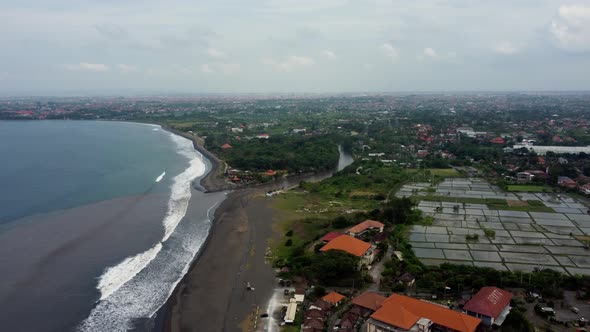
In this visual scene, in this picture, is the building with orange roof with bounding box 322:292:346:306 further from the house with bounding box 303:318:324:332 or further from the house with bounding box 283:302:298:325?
the house with bounding box 303:318:324:332

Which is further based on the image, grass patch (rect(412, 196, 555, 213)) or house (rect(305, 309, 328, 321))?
grass patch (rect(412, 196, 555, 213))

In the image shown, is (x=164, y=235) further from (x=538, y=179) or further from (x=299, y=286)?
(x=538, y=179)

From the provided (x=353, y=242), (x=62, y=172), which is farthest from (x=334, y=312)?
(x=62, y=172)

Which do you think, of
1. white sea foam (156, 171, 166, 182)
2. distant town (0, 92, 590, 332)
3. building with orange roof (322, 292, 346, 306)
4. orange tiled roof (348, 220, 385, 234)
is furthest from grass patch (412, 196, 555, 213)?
white sea foam (156, 171, 166, 182)

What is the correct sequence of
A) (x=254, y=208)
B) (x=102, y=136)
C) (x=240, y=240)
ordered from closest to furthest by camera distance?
(x=240, y=240) < (x=254, y=208) < (x=102, y=136)

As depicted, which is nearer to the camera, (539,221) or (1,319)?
(1,319)

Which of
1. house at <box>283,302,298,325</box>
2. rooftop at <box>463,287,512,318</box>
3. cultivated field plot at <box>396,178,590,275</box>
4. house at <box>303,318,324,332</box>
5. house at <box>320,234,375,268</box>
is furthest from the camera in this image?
cultivated field plot at <box>396,178,590,275</box>

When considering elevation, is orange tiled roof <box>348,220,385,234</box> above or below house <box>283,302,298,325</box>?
above

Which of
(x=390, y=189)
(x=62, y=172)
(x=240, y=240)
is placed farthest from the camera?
(x=62, y=172)
